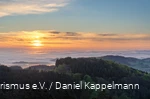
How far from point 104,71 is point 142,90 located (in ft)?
99.1

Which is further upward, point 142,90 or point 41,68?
point 41,68

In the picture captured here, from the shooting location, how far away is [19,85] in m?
77.5

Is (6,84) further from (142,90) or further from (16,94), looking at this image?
(142,90)

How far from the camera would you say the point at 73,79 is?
94.4m

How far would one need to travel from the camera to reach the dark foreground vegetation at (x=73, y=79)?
2965 inches

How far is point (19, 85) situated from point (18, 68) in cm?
2748

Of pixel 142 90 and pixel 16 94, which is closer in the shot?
pixel 16 94

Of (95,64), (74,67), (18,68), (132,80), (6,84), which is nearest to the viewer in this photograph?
(6,84)

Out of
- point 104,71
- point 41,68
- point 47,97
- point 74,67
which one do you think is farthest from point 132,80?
point 47,97

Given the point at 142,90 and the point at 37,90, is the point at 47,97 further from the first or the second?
the point at 142,90

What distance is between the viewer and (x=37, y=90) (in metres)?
74.3

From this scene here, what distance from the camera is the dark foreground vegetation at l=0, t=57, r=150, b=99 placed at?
7531 cm

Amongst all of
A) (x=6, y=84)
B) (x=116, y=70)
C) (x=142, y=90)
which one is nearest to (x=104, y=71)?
(x=116, y=70)

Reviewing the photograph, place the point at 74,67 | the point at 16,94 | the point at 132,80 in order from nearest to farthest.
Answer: the point at 16,94 < the point at 132,80 < the point at 74,67
